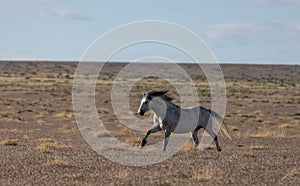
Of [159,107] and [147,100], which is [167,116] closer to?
[159,107]

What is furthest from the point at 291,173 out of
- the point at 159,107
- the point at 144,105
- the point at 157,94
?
the point at 157,94

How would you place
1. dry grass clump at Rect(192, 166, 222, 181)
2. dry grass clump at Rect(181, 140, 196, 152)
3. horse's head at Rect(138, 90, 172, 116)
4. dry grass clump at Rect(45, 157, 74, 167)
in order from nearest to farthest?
dry grass clump at Rect(192, 166, 222, 181)
dry grass clump at Rect(45, 157, 74, 167)
horse's head at Rect(138, 90, 172, 116)
dry grass clump at Rect(181, 140, 196, 152)

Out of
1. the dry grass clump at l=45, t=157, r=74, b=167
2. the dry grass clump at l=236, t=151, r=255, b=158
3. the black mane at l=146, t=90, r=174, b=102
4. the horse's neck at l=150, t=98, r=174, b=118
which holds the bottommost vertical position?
the dry grass clump at l=45, t=157, r=74, b=167

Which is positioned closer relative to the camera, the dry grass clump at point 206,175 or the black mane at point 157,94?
the dry grass clump at point 206,175

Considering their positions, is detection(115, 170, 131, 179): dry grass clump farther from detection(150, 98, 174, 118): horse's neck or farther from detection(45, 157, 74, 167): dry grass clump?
detection(150, 98, 174, 118): horse's neck

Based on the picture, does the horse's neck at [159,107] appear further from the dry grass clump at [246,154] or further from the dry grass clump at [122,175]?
the dry grass clump at [122,175]

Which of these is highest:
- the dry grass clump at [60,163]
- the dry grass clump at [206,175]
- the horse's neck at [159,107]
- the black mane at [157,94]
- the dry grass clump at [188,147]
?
the black mane at [157,94]

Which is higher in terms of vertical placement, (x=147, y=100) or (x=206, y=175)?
(x=147, y=100)

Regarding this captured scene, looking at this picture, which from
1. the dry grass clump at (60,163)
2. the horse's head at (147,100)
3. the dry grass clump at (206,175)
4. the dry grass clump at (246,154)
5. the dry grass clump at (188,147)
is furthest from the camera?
the dry grass clump at (188,147)

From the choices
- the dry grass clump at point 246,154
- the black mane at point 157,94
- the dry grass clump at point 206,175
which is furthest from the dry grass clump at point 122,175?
the dry grass clump at point 246,154

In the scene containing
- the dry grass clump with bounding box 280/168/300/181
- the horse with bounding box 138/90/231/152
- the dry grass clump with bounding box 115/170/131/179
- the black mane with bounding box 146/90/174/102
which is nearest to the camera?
the dry grass clump with bounding box 115/170/131/179

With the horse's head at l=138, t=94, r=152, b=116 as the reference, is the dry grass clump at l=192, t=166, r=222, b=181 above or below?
below

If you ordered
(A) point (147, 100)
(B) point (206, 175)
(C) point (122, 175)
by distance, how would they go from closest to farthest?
(B) point (206, 175) → (C) point (122, 175) → (A) point (147, 100)

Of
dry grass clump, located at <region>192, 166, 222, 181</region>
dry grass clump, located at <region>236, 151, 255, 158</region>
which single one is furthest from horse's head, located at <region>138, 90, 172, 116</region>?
dry grass clump, located at <region>192, 166, 222, 181</region>
